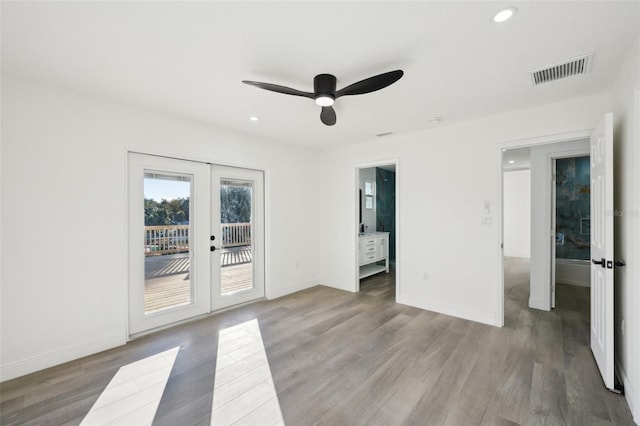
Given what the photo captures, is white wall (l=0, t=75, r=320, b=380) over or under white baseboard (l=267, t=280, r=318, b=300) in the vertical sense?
over

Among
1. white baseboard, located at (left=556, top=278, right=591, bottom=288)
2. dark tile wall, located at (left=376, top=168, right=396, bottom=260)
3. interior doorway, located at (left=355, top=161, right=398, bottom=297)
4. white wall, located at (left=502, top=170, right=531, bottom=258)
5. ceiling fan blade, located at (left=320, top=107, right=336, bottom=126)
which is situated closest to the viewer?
ceiling fan blade, located at (left=320, top=107, right=336, bottom=126)

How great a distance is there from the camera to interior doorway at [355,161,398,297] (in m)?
5.65

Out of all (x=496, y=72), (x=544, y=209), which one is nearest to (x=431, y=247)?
(x=544, y=209)

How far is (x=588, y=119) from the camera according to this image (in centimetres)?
287

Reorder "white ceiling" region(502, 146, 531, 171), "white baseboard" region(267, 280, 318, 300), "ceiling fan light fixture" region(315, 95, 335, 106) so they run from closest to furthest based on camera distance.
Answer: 1. "ceiling fan light fixture" region(315, 95, 335, 106)
2. "white baseboard" region(267, 280, 318, 300)
3. "white ceiling" region(502, 146, 531, 171)

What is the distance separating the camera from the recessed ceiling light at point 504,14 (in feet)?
5.34

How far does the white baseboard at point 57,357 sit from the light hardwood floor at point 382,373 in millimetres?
76

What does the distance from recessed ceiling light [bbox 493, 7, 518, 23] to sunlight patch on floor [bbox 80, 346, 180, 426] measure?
3.53 metres

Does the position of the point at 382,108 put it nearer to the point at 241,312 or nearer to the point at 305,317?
the point at 305,317

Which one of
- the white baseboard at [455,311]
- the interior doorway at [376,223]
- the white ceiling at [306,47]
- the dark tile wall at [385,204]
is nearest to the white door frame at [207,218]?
the white ceiling at [306,47]

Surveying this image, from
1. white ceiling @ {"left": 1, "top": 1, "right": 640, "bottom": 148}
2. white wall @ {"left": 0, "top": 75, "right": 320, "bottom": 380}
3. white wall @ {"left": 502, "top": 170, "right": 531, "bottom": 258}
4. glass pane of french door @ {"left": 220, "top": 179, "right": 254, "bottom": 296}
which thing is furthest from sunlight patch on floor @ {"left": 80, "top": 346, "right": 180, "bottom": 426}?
white wall @ {"left": 502, "top": 170, "right": 531, "bottom": 258}

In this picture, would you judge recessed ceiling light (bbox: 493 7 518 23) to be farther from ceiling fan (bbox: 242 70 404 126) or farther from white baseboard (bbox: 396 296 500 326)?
white baseboard (bbox: 396 296 500 326)

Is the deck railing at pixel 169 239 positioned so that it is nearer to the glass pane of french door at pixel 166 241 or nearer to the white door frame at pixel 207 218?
the glass pane of french door at pixel 166 241

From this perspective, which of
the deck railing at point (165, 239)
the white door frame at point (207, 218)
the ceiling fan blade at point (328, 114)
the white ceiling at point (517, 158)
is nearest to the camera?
the ceiling fan blade at point (328, 114)
